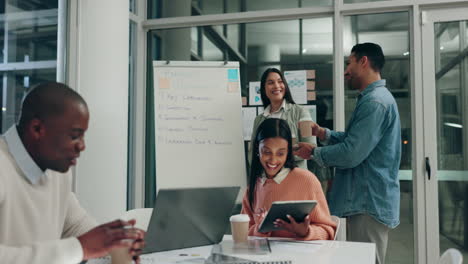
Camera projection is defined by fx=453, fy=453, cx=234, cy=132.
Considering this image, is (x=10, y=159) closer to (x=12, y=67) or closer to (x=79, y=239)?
(x=79, y=239)

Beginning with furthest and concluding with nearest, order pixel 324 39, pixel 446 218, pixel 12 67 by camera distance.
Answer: pixel 324 39 < pixel 446 218 < pixel 12 67

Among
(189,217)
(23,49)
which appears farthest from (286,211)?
(23,49)

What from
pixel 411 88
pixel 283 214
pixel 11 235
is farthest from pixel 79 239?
pixel 411 88

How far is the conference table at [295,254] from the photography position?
1488mm

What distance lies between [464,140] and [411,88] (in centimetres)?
56

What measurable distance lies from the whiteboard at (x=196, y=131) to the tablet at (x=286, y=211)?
5.47ft

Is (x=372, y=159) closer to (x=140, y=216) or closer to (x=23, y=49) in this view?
(x=140, y=216)

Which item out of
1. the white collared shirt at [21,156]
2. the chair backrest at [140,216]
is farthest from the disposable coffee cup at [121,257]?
the chair backrest at [140,216]

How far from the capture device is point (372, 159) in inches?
105

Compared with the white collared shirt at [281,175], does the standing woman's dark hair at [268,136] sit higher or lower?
higher

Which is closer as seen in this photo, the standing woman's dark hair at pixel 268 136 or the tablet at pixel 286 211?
the tablet at pixel 286 211

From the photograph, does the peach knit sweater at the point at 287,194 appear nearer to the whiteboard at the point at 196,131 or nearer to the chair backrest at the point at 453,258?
the chair backrest at the point at 453,258

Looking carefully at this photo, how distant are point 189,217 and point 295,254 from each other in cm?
39

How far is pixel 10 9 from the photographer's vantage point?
8.74 ft
